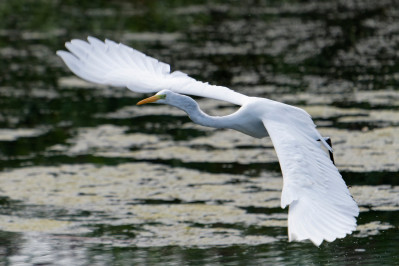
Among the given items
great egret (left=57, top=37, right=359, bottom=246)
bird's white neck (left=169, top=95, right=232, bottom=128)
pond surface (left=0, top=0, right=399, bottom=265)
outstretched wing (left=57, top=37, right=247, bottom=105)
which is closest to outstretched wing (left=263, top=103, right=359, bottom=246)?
great egret (left=57, top=37, right=359, bottom=246)

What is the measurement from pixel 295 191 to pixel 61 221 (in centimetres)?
265

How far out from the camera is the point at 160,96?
17.3 ft

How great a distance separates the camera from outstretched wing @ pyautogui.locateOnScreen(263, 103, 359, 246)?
3830mm

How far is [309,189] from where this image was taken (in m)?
4.18

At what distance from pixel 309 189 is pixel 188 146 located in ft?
13.1

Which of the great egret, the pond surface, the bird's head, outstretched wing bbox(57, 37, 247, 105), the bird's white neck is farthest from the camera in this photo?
the pond surface

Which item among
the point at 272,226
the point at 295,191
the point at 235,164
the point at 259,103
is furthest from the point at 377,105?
the point at 295,191

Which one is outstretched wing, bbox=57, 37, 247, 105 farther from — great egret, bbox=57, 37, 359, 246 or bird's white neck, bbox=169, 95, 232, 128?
bird's white neck, bbox=169, 95, 232, 128

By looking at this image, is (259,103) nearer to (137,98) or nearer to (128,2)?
(137,98)

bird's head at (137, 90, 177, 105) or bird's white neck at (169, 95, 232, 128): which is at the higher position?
bird's head at (137, 90, 177, 105)

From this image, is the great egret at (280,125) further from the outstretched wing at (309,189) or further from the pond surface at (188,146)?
the pond surface at (188,146)

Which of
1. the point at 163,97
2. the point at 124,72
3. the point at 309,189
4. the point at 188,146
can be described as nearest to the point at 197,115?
the point at 163,97

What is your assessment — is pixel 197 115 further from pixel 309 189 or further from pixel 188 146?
pixel 188 146

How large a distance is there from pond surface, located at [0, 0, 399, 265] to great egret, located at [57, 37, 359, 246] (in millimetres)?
870
